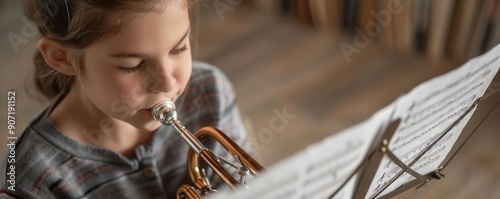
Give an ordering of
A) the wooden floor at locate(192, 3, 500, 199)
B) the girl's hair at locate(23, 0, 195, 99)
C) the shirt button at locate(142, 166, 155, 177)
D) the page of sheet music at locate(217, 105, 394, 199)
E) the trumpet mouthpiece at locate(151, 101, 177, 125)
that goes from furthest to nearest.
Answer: the wooden floor at locate(192, 3, 500, 199) < the shirt button at locate(142, 166, 155, 177) < the trumpet mouthpiece at locate(151, 101, 177, 125) < the girl's hair at locate(23, 0, 195, 99) < the page of sheet music at locate(217, 105, 394, 199)

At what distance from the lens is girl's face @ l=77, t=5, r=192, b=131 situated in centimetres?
68

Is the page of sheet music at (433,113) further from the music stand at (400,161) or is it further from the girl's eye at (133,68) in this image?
the girl's eye at (133,68)

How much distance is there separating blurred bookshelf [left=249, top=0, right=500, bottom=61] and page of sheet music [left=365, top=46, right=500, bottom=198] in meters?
0.79

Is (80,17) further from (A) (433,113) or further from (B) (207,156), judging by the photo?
(A) (433,113)

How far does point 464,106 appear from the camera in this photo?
0.70 m

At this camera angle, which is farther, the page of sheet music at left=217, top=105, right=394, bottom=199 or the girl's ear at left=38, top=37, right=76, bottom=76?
the girl's ear at left=38, top=37, right=76, bottom=76

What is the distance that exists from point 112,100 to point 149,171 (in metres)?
0.20

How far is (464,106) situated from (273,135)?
0.78m

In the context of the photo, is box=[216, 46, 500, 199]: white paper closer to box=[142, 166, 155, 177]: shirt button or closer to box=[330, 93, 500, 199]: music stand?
box=[330, 93, 500, 199]: music stand

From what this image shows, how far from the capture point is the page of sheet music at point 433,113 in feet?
1.97

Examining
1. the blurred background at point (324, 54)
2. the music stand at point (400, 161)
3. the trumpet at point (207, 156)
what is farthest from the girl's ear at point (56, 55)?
the blurred background at point (324, 54)

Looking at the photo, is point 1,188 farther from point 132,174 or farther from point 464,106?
point 464,106

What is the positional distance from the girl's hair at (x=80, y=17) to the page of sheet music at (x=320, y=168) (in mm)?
231

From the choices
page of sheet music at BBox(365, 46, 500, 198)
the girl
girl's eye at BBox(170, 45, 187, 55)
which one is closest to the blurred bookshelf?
the girl
